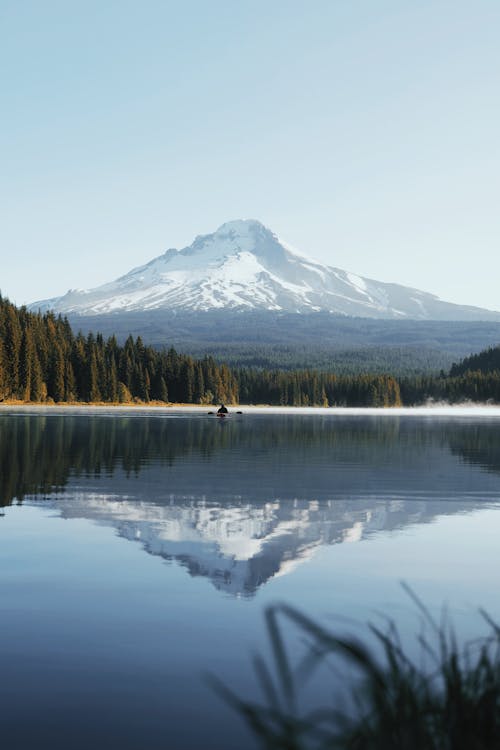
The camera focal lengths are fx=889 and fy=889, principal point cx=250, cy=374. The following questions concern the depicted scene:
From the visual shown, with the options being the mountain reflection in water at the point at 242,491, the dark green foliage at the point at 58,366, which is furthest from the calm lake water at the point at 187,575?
the dark green foliage at the point at 58,366

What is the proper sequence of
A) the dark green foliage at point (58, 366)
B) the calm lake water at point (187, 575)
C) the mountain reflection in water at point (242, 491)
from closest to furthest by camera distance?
the calm lake water at point (187, 575) → the mountain reflection in water at point (242, 491) → the dark green foliage at point (58, 366)

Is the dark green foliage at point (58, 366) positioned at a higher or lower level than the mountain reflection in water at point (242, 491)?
higher

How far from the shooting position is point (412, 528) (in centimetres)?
2380

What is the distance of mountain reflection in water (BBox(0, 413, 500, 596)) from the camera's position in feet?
67.2

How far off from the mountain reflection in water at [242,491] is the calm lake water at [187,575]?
102mm

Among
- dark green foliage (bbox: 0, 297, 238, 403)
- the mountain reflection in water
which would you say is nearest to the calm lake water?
the mountain reflection in water

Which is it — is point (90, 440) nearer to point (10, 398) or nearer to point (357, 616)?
point (357, 616)

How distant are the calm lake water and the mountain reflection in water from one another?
10 centimetres

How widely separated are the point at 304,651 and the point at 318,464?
31.8 m

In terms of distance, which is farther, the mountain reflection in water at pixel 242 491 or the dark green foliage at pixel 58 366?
the dark green foliage at pixel 58 366

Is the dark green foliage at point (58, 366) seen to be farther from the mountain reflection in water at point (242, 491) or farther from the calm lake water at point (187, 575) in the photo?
the calm lake water at point (187, 575)

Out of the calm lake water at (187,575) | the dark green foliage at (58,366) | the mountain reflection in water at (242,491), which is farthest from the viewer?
the dark green foliage at (58,366)

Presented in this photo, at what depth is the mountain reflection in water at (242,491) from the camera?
2048 centimetres

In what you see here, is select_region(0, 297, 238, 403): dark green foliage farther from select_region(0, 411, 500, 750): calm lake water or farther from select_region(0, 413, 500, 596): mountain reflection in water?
select_region(0, 411, 500, 750): calm lake water
